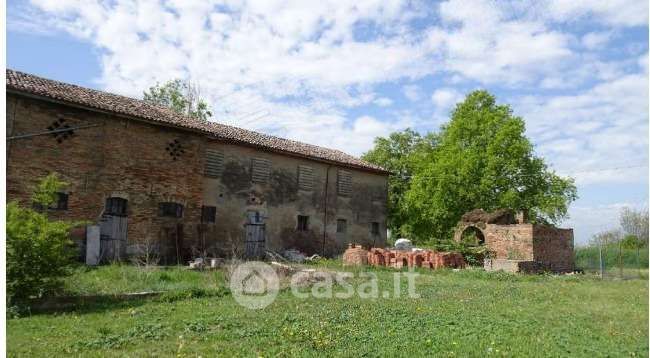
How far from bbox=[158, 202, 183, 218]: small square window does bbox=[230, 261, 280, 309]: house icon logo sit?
4.80 m

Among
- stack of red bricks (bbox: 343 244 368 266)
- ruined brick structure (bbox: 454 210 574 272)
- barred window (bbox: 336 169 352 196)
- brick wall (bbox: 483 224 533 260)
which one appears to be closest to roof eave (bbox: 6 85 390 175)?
barred window (bbox: 336 169 352 196)

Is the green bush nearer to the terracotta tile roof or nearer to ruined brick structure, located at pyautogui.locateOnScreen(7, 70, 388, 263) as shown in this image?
ruined brick structure, located at pyautogui.locateOnScreen(7, 70, 388, 263)

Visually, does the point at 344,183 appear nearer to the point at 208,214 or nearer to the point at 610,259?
the point at 208,214

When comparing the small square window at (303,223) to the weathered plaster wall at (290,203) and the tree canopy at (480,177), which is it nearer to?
the weathered plaster wall at (290,203)

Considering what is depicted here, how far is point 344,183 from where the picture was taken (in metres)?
26.2

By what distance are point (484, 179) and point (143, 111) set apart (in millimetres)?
20014

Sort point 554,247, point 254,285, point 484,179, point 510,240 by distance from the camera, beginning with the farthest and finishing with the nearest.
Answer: point 484,179 < point 554,247 < point 510,240 < point 254,285

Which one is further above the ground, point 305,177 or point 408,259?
point 305,177

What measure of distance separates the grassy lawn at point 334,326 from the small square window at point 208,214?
8.13 meters

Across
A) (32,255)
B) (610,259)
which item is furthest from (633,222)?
(32,255)

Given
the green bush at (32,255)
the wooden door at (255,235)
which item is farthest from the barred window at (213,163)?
the green bush at (32,255)

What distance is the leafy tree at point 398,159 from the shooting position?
35844 mm

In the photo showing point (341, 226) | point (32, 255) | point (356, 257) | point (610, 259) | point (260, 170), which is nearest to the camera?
point (32, 255)

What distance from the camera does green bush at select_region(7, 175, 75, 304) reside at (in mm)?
9094
